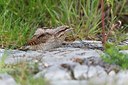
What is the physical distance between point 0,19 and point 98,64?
1922mm

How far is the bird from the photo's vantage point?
165 inches

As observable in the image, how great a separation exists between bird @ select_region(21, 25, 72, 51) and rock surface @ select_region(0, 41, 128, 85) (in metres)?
0.09

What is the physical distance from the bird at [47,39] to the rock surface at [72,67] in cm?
9

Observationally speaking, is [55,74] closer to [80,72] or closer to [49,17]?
[80,72]

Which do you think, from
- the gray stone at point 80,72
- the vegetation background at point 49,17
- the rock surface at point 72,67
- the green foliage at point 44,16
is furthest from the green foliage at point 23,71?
the green foliage at point 44,16

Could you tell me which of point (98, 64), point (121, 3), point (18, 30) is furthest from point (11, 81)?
point (121, 3)

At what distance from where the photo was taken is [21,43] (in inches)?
173

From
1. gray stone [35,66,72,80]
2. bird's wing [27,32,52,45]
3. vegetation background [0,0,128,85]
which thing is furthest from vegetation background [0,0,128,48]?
gray stone [35,66,72,80]

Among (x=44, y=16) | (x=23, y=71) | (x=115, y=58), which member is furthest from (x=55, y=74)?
(x=44, y=16)

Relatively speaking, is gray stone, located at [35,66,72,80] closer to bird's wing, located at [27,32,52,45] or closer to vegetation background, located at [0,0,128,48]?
bird's wing, located at [27,32,52,45]

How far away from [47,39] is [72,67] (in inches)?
52.1

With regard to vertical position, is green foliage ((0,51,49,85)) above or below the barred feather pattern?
above

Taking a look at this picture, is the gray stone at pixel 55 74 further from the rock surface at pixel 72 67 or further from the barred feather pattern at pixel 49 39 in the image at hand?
the barred feather pattern at pixel 49 39

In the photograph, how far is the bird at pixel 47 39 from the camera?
4199 millimetres
